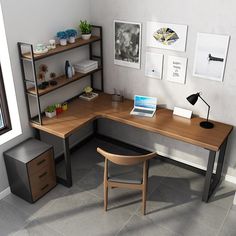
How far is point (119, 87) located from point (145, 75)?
1.45 ft

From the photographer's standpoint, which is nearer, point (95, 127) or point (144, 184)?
point (144, 184)

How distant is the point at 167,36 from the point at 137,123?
997mm

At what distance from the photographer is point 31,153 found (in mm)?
3049

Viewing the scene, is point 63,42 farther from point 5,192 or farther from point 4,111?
point 5,192

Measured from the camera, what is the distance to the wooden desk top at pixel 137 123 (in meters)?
2.99

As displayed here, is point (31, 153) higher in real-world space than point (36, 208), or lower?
higher

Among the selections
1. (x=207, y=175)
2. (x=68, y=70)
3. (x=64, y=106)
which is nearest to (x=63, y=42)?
(x=68, y=70)

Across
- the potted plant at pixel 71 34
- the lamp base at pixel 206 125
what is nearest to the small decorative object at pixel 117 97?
the potted plant at pixel 71 34

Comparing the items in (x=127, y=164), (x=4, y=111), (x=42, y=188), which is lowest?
(x=42, y=188)

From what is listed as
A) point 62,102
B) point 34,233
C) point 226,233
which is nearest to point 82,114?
point 62,102

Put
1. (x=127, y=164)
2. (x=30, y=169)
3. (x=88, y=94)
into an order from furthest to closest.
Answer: (x=88, y=94), (x=30, y=169), (x=127, y=164)

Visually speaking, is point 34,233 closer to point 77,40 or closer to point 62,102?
point 62,102

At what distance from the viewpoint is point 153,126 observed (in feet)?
10.5

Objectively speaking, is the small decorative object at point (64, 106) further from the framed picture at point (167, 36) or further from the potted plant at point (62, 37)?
the framed picture at point (167, 36)
